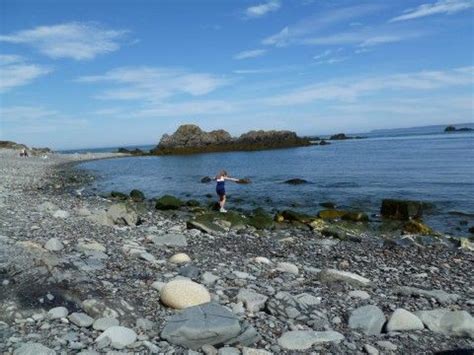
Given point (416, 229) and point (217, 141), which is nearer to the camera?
point (416, 229)

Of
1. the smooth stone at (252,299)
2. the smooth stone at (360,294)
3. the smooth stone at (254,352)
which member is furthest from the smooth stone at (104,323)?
the smooth stone at (360,294)

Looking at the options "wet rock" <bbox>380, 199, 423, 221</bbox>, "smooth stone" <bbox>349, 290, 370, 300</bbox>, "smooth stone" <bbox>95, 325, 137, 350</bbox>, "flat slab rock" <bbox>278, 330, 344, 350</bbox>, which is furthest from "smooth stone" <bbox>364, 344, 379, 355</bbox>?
"wet rock" <bbox>380, 199, 423, 221</bbox>

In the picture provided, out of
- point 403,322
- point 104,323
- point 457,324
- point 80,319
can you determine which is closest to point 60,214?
point 80,319

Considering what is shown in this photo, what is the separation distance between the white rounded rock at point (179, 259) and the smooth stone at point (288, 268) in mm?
2048

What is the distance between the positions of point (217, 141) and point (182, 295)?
314 feet

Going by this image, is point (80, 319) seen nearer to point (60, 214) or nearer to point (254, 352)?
point (254, 352)

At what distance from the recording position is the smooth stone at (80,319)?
6.23 metres

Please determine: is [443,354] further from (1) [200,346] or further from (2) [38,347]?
(2) [38,347]

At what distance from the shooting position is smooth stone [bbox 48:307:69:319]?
634 cm

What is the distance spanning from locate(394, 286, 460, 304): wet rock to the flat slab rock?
2.75 m

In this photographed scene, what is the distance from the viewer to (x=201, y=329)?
597cm

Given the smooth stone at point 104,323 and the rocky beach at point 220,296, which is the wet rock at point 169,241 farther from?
the smooth stone at point 104,323

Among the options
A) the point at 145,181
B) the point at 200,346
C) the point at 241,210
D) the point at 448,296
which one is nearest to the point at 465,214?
the point at 241,210

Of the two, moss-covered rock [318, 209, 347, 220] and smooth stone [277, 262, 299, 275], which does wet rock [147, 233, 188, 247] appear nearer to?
smooth stone [277, 262, 299, 275]
